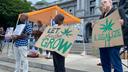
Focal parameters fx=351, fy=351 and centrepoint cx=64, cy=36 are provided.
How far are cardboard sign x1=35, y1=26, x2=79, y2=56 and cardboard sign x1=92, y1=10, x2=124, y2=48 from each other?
45cm

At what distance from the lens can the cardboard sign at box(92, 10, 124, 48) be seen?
666 centimetres

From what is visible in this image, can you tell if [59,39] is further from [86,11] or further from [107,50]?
[86,11]

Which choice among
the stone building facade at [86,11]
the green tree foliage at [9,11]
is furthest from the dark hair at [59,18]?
the stone building facade at [86,11]

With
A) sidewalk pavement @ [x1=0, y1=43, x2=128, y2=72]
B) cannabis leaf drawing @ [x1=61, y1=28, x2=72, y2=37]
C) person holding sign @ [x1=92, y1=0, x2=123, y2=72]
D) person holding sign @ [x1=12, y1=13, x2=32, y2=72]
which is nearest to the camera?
person holding sign @ [x1=92, y1=0, x2=123, y2=72]

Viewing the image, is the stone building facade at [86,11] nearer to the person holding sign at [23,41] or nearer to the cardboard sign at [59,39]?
the person holding sign at [23,41]

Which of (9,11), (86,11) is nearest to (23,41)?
(9,11)

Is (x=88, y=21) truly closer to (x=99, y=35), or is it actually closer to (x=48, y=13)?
(x=48, y=13)

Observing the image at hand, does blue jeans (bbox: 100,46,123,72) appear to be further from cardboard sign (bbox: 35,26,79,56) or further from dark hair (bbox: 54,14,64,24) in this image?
dark hair (bbox: 54,14,64,24)

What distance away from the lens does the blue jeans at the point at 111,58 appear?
650cm

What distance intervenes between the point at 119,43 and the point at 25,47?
9.45 ft

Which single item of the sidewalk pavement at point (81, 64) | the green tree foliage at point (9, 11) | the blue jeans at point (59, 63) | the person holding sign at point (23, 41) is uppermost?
the green tree foliage at point (9, 11)

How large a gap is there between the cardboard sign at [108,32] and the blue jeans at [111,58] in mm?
97

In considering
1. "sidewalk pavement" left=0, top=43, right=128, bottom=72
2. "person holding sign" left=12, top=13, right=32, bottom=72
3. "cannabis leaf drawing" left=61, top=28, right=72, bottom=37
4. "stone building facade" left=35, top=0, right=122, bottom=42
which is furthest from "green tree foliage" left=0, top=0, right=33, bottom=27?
"cannabis leaf drawing" left=61, top=28, right=72, bottom=37

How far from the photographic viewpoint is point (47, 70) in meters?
10.5
